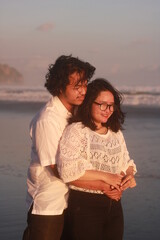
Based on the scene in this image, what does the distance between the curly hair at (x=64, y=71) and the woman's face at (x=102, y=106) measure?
13cm

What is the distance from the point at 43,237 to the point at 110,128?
2.34 ft

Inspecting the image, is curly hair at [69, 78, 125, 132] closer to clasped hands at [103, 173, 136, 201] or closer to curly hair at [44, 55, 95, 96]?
curly hair at [44, 55, 95, 96]

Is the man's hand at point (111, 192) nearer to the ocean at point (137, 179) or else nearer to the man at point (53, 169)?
the man at point (53, 169)

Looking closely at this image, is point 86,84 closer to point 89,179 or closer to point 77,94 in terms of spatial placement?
point 77,94

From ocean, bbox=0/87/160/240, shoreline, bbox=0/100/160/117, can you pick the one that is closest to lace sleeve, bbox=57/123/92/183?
ocean, bbox=0/87/160/240

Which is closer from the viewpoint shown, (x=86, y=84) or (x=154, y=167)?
(x=86, y=84)

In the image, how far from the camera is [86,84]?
284 centimetres

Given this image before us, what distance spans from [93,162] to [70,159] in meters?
0.15

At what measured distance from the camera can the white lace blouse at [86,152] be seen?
268 centimetres

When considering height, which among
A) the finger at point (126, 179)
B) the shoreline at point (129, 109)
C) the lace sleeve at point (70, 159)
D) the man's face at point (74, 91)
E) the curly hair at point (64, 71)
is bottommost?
the shoreline at point (129, 109)

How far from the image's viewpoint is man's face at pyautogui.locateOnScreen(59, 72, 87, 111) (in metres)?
2.78

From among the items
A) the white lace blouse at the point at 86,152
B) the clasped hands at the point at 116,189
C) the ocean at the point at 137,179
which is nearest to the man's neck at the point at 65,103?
the white lace blouse at the point at 86,152

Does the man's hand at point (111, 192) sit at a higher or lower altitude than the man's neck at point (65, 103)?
lower

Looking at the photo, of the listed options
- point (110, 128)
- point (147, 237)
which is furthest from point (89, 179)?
point (147, 237)
